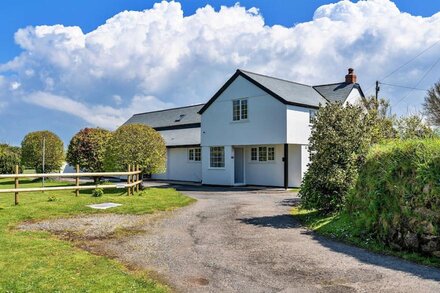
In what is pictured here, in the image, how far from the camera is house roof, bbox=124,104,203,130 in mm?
33406

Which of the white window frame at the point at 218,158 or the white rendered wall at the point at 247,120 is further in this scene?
the white window frame at the point at 218,158

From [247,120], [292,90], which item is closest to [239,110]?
[247,120]

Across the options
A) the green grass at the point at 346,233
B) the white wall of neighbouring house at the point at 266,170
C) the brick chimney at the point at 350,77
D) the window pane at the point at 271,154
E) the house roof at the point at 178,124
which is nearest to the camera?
the green grass at the point at 346,233

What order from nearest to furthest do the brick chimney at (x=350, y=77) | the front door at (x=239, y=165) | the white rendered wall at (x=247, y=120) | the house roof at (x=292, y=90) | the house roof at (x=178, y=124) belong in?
the white rendered wall at (x=247, y=120) < the house roof at (x=292, y=90) < the front door at (x=239, y=165) < the brick chimney at (x=350, y=77) < the house roof at (x=178, y=124)

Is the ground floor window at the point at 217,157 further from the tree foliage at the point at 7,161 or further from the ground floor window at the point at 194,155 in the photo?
the tree foliage at the point at 7,161

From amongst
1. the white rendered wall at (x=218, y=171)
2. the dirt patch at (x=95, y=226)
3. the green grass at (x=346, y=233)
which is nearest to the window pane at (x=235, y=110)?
the white rendered wall at (x=218, y=171)

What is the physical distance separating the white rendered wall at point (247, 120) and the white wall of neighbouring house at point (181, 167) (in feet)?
11.0

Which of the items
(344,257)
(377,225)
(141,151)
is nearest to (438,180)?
(377,225)

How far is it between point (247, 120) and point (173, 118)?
513 inches

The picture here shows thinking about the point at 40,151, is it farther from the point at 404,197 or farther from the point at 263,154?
the point at 404,197

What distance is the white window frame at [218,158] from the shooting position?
85.6ft

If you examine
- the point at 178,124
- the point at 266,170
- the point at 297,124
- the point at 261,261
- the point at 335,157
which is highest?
the point at 178,124

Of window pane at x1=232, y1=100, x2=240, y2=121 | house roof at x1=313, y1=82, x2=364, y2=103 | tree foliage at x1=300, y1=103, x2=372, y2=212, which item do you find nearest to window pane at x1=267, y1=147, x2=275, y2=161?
window pane at x1=232, y1=100, x2=240, y2=121

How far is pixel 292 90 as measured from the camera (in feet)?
84.1
